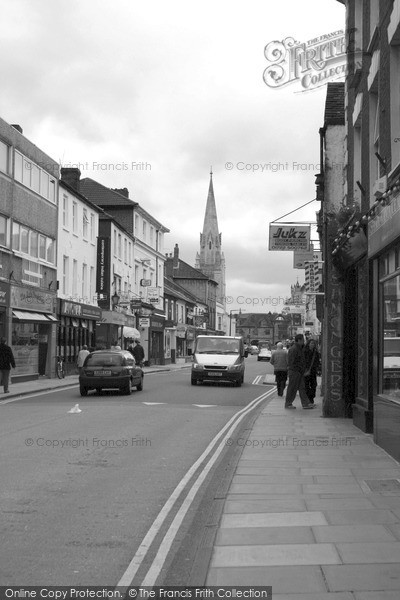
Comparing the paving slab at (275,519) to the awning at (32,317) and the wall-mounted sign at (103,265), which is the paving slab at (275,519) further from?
the wall-mounted sign at (103,265)

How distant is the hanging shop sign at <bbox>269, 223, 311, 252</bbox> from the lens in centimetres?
2153

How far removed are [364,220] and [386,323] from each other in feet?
5.88

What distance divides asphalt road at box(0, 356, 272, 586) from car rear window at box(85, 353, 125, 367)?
18.4ft

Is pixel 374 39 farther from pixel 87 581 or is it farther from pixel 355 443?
pixel 87 581

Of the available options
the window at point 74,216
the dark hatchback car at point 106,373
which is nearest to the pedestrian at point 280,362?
the dark hatchback car at point 106,373

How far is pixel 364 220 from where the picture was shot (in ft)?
39.2

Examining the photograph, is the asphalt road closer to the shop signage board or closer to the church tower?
the shop signage board

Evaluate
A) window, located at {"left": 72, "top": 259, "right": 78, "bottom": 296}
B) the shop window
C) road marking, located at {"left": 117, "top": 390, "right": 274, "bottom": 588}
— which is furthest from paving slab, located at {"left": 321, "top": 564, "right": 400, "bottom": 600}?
window, located at {"left": 72, "top": 259, "right": 78, "bottom": 296}

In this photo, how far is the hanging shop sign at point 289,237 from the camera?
21531 millimetres

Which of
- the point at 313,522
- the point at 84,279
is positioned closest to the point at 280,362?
the point at 313,522

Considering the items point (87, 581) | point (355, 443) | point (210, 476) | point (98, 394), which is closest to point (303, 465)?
point (210, 476)

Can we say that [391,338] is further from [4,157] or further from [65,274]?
[65,274]

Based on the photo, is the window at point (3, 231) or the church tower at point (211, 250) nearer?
the window at point (3, 231)

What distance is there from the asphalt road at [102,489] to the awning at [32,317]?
11759 millimetres
